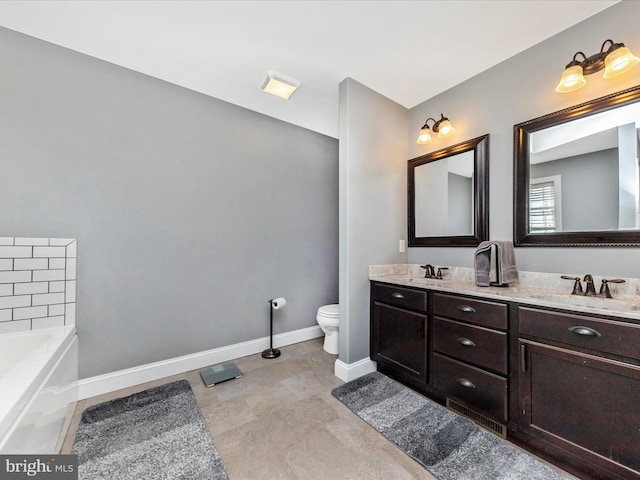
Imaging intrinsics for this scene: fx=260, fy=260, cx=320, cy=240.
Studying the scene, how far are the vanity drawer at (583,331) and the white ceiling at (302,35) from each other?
5.77 ft

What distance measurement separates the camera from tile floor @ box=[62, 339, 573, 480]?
1.29m

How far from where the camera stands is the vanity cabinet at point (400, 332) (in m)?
1.88

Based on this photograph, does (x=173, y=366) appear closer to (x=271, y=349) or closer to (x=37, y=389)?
(x=271, y=349)

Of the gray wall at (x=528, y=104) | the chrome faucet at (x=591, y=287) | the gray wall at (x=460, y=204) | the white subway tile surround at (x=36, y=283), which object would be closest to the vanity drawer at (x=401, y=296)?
the gray wall at (x=528, y=104)

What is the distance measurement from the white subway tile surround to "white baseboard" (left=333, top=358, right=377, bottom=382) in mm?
1976

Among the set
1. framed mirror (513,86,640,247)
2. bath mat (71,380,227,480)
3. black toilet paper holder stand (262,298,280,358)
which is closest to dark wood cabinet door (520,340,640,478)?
framed mirror (513,86,640,247)

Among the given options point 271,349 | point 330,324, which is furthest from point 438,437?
point 271,349

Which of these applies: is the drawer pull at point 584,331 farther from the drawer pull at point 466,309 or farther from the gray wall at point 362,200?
the gray wall at point 362,200

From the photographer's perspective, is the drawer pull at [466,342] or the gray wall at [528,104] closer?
the gray wall at [528,104]

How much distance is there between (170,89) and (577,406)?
3.34m

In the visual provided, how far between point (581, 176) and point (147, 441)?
302cm

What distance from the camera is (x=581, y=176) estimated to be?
163 centimetres

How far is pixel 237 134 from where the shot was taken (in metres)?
2.51

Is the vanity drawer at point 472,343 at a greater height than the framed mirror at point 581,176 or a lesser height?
lesser
